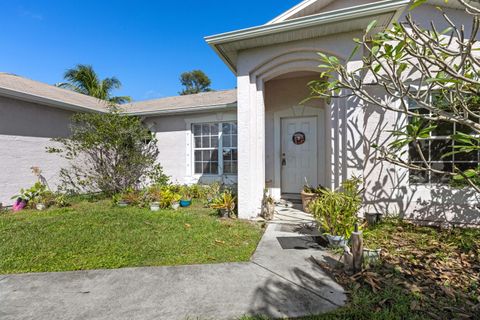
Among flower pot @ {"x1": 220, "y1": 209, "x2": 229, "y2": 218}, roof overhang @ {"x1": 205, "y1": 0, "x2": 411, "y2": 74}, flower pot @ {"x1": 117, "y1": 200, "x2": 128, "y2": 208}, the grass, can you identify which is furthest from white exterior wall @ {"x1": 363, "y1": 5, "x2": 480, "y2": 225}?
flower pot @ {"x1": 117, "y1": 200, "x2": 128, "y2": 208}

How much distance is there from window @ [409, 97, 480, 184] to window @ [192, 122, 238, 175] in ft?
16.4

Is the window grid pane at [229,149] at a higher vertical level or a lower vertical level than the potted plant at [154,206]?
higher

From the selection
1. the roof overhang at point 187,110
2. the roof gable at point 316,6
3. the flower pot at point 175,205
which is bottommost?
the flower pot at point 175,205

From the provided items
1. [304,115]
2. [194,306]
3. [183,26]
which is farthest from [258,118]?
[183,26]

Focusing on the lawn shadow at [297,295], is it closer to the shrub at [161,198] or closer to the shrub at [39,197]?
the shrub at [161,198]

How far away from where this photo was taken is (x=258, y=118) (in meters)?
5.11

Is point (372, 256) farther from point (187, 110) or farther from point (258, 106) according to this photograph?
point (187, 110)

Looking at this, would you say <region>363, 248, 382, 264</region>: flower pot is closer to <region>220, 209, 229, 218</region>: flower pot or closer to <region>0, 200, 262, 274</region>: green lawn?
<region>0, 200, 262, 274</region>: green lawn

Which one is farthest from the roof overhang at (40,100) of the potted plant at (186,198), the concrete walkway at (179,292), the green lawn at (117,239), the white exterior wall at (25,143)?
the concrete walkway at (179,292)

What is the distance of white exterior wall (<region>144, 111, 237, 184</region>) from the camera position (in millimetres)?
8133

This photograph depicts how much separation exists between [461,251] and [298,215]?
2768 mm

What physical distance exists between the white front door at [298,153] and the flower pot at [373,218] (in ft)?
6.94

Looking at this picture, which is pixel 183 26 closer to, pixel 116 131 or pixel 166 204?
pixel 116 131

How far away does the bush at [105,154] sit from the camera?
7.19 metres
